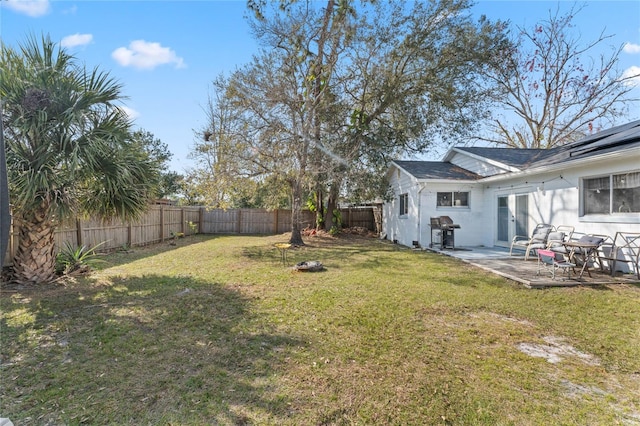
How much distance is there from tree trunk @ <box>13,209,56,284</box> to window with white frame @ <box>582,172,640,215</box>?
1162 cm

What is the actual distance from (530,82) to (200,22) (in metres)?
19.7

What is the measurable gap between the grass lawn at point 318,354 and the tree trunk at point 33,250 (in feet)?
1.18

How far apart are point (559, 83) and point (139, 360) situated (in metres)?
24.5

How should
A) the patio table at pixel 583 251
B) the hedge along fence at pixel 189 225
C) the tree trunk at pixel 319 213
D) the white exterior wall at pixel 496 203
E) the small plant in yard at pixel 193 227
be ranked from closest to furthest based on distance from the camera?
the patio table at pixel 583 251 < the white exterior wall at pixel 496 203 < the hedge along fence at pixel 189 225 < the small plant in yard at pixel 193 227 < the tree trunk at pixel 319 213

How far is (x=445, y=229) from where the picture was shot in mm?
11039

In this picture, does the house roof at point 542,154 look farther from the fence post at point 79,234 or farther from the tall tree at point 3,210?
the fence post at point 79,234

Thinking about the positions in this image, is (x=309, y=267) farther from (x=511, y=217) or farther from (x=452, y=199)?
(x=511, y=217)

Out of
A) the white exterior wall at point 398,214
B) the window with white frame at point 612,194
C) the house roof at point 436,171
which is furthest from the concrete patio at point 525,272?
the house roof at point 436,171

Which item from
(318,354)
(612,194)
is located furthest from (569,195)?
(318,354)

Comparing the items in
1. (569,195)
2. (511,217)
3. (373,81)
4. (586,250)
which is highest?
(373,81)

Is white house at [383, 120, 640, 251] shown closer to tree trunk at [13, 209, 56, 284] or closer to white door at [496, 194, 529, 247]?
white door at [496, 194, 529, 247]

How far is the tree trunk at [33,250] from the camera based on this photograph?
19.0 ft

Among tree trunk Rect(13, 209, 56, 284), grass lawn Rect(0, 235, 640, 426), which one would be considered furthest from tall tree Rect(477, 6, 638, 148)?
tree trunk Rect(13, 209, 56, 284)

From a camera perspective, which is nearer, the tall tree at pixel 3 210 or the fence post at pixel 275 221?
the tall tree at pixel 3 210
